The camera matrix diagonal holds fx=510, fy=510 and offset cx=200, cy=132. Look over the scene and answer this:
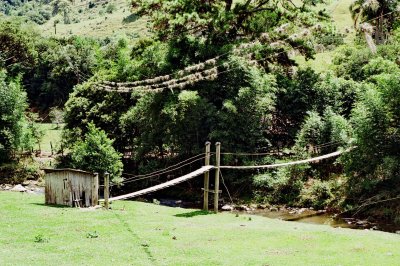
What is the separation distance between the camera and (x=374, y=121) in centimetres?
2667

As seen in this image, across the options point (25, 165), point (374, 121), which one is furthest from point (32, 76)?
point (374, 121)

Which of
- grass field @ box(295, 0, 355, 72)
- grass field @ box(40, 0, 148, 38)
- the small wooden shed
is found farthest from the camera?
grass field @ box(40, 0, 148, 38)

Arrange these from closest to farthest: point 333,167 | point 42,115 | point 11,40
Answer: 1. point 333,167
2. point 11,40
3. point 42,115

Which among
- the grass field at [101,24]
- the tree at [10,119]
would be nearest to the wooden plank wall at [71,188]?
the tree at [10,119]

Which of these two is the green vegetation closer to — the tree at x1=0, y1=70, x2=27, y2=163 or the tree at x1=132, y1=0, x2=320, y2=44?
the tree at x1=0, y1=70, x2=27, y2=163

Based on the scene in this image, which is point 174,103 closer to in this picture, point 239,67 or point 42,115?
point 239,67

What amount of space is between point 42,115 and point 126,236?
5357 cm

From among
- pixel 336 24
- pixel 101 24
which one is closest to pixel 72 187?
pixel 336 24

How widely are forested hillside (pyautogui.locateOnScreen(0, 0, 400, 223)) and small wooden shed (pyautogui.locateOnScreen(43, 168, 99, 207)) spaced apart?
4630mm

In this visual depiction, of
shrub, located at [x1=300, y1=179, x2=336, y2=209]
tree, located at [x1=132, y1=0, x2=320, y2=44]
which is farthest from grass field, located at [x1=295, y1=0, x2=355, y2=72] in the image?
shrub, located at [x1=300, y1=179, x2=336, y2=209]

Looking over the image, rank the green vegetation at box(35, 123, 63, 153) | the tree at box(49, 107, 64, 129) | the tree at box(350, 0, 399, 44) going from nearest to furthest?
the tree at box(350, 0, 399, 44) → the green vegetation at box(35, 123, 63, 153) → the tree at box(49, 107, 64, 129)

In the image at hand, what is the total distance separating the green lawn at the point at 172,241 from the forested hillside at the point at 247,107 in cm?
721

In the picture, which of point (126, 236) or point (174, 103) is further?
point (174, 103)

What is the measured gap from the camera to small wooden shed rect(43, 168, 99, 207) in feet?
78.7
